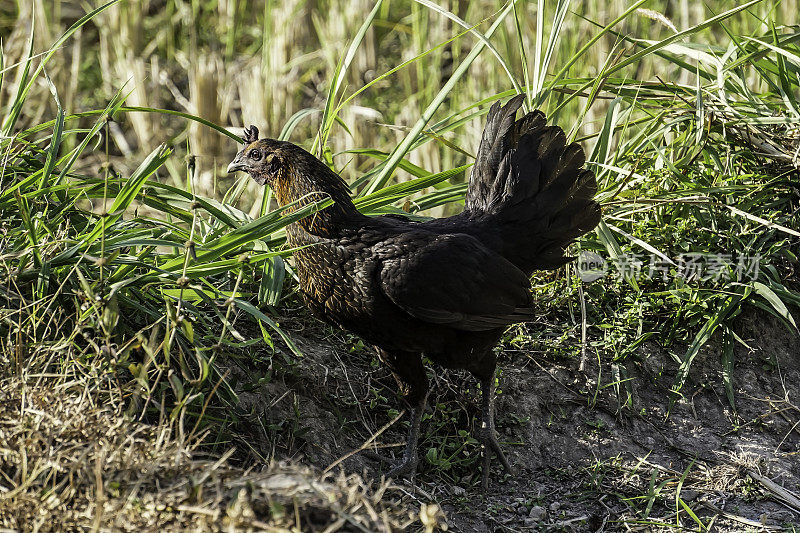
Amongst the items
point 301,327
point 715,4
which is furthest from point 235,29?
point 301,327

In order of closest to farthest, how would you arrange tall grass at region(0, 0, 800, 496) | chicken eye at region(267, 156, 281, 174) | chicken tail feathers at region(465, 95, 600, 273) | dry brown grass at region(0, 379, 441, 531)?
dry brown grass at region(0, 379, 441, 531), tall grass at region(0, 0, 800, 496), chicken eye at region(267, 156, 281, 174), chicken tail feathers at region(465, 95, 600, 273)

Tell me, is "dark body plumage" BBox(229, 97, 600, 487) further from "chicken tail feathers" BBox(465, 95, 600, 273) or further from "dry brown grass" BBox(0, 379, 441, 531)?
"dry brown grass" BBox(0, 379, 441, 531)

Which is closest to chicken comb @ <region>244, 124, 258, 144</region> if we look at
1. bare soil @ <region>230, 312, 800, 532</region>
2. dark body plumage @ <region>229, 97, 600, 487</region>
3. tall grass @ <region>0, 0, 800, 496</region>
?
dark body plumage @ <region>229, 97, 600, 487</region>

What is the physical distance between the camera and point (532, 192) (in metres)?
3.19

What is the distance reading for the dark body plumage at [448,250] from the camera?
2787mm

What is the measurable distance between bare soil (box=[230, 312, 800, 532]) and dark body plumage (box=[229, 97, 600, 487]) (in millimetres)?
188

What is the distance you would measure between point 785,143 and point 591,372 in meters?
1.50

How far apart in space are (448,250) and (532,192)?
54 centimetres

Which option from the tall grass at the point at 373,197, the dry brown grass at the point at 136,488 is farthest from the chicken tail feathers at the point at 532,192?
the dry brown grass at the point at 136,488

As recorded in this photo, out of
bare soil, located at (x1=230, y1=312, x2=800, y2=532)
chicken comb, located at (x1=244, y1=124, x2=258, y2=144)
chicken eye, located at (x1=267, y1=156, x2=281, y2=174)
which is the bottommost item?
bare soil, located at (x1=230, y1=312, x2=800, y2=532)

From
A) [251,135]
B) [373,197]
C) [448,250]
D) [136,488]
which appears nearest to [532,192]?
[448,250]

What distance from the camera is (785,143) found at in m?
3.91

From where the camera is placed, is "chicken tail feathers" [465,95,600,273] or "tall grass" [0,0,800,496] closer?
"tall grass" [0,0,800,496]

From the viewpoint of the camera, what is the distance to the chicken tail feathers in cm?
318
